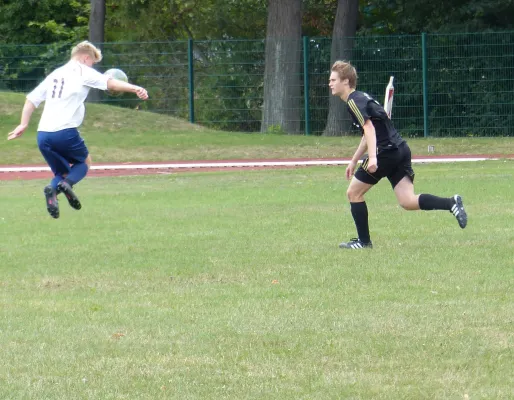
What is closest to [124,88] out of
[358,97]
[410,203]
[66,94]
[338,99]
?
[66,94]

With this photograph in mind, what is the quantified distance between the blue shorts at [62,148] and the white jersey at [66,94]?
0.07m

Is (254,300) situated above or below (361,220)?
below

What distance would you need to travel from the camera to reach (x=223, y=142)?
2855 centimetres

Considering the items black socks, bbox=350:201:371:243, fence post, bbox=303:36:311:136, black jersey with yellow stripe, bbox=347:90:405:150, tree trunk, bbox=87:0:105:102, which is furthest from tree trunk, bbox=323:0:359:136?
black jersey with yellow stripe, bbox=347:90:405:150

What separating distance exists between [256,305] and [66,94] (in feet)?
13.4

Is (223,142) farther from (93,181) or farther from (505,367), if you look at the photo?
(505,367)

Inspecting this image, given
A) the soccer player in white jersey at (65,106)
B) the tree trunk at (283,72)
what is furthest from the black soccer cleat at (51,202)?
the tree trunk at (283,72)

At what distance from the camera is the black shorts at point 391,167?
33.5ft

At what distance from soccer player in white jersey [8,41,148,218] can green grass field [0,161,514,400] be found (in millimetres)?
831

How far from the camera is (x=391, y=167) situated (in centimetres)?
1028

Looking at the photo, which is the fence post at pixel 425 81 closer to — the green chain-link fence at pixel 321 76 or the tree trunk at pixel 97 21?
the green chain-link fence at pixel 321 76

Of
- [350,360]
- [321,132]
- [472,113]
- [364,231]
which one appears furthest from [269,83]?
[350,360]

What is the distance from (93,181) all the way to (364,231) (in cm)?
1151

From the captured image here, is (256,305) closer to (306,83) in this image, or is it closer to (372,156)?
(372,156)
